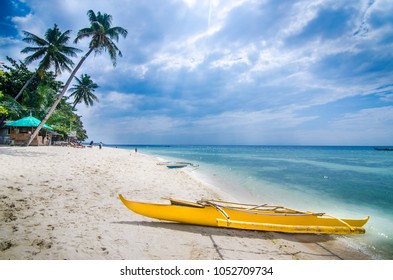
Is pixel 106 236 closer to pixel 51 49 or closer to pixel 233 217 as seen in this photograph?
pixel 233 217

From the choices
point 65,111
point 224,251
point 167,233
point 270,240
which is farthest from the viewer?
point 65,111

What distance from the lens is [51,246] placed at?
2586 mm

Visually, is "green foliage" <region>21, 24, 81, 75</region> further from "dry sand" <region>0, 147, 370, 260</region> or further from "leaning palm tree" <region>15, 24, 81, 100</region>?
"dry sand" <region>0, 147, 370, 260</region>

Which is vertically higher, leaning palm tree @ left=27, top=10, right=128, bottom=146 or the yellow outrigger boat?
leaning palm tree @ left=27, top=10, right=128, bottom=146

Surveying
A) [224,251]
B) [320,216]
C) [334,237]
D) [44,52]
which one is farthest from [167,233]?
[44,52]

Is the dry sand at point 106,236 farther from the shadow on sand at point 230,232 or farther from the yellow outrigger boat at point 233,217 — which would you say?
the yellow outrigger boat at point 233,217

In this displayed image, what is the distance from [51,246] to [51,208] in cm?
164

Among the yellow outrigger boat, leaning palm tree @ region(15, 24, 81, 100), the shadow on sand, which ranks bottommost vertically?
the shadow on sand

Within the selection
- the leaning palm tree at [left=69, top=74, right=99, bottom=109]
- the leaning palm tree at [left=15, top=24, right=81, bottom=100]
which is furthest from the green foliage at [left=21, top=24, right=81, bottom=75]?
the leaning palm tree at [left=69, top=74, right=99, bottom=109]

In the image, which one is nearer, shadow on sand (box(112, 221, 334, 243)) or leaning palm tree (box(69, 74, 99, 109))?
shadow on sand (box(112, 221, 334, 243))

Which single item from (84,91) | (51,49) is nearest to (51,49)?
(51,49)

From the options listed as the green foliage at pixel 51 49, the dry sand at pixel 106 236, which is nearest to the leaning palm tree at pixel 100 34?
the green foliage at pixel 51 49

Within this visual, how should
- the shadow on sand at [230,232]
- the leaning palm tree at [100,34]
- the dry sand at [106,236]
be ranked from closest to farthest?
the dry sand at [106,236] < the shadow on sand at [230,232] < the leaning palm tree at [100,34]
